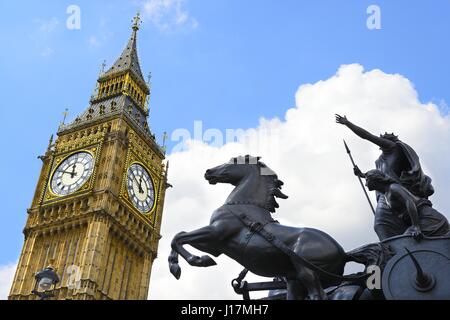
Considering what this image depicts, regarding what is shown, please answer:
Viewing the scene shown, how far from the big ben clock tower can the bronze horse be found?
45543mm

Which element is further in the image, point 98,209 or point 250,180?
point 98,209

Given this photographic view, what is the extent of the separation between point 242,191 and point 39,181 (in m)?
57.4

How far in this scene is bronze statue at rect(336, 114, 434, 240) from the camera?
8641 mm

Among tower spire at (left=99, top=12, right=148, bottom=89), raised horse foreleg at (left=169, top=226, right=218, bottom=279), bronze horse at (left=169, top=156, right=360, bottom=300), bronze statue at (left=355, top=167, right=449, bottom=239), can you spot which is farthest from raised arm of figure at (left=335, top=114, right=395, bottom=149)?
tower spire at (left=99, top=12, right=148, bottom=89)

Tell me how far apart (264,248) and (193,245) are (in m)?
0.88

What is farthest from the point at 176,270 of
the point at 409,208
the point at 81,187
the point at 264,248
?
the point at 81,187

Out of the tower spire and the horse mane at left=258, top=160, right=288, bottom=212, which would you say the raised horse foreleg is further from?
the tower spire

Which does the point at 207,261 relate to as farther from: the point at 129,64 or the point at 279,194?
the point at 129,64

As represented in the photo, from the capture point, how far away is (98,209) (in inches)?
2227

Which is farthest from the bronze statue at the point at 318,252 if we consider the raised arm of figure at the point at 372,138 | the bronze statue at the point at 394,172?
the raised arm of figure at the point at 372,138

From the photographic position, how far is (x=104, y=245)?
5619cm

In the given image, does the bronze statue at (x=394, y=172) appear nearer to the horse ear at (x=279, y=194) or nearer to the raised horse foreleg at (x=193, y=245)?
the horse ear at (x=279, y=194)
